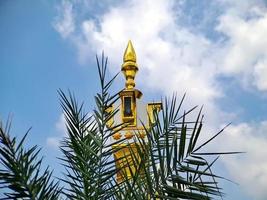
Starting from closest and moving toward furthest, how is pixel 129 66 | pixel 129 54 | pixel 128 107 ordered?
pixel 128 107
pixel 129 66
pixel 129 54

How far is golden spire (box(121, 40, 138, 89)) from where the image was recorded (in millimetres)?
11972

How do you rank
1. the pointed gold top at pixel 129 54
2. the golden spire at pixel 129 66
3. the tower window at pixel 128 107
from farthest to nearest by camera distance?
the pointed gold top at pixel 129 54
the golden spire at pixel 129 66
the tower window at pixel 128 107

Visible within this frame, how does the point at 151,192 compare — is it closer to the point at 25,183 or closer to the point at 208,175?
the point at 208,175

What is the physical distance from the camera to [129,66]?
486 inches

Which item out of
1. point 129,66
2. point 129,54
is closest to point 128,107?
point 129,66

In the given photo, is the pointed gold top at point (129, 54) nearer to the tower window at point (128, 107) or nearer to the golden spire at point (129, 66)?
the golden spire at point (129, 66)

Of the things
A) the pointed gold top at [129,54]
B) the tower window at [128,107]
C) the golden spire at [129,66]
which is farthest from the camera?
the pointed gold top at [129,54]

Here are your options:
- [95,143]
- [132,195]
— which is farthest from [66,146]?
[132,195]

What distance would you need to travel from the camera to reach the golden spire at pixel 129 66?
12.0m

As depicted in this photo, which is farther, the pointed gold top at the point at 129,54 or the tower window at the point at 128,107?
the pointed gold top at the point at 129,54

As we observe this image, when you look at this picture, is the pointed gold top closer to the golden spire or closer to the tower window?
the golden spire

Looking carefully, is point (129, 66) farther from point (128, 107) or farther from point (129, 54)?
point (128, 107)

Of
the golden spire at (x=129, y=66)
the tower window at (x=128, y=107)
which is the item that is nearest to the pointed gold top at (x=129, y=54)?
the golden spire at (x=129, y=66)

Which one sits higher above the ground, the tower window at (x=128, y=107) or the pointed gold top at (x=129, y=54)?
the pointed gold top at (x=129, y=54)
